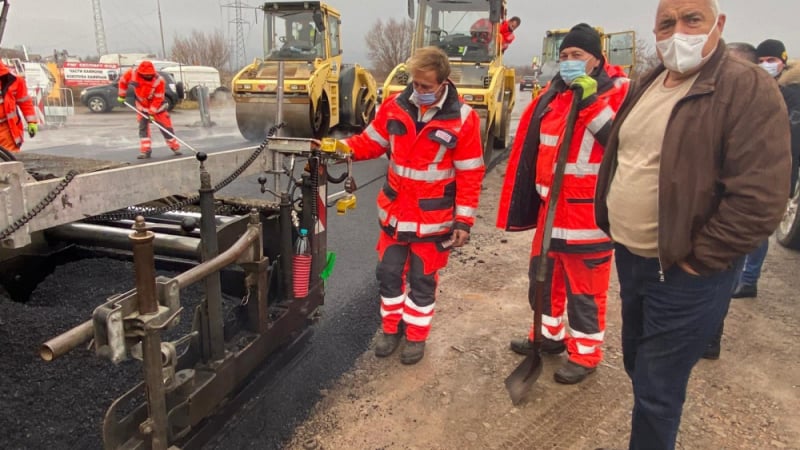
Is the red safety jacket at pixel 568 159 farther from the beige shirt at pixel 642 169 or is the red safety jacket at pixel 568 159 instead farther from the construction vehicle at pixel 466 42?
the construction vehicle at pixel 466 42

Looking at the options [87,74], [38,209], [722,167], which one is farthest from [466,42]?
[87,74]

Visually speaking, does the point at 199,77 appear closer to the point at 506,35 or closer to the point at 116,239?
the point at 506,35

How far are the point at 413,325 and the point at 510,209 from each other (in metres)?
0.87

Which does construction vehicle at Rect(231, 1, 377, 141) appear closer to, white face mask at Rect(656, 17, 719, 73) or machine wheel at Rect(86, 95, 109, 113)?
white face mask at Rect(656, 17, 719, 73)

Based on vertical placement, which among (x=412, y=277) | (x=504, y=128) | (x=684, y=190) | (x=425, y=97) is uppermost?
(x=425, y=97)

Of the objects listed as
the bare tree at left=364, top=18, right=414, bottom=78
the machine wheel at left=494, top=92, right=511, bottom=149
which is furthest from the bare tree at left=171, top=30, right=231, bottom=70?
the machine wheel at left=494, top=92, right=511, bottom=149

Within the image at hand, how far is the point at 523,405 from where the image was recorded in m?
2.87

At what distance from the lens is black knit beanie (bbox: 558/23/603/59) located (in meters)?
2.82

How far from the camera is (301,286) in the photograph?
2994 millimetres

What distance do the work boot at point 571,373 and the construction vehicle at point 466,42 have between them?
238 inches

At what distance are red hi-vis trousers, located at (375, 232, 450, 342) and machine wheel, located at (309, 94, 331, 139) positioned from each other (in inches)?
308

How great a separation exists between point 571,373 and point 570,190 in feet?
3.26

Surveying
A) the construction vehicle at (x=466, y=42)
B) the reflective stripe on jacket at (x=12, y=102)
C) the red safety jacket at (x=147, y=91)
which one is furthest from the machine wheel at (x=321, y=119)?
the reflective stripe on jacket at (x=12, y=102)

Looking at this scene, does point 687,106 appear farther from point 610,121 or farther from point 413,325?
point 413,325
